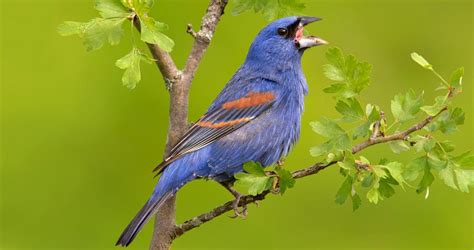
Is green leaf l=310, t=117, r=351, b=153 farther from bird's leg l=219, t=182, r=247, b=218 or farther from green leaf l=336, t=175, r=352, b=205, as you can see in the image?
bird's leg l=219, t=182, r=247, b=218

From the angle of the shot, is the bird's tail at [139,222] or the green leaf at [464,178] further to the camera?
the bird's tail at [139,222]

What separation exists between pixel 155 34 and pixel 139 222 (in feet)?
3.98

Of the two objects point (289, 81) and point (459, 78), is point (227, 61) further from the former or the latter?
point (459, 78)

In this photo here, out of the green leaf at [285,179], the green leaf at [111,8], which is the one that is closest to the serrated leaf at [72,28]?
the green leaf at [111,8]

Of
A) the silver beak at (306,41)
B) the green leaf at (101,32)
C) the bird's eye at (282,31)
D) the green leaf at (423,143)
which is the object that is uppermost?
the green leaf at (101,32)

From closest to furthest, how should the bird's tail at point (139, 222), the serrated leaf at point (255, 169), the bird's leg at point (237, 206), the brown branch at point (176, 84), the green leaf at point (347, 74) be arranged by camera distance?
the green leaf at point (347, 74) → the serrated leaf at point (255, 169) → the brown branch at point (176, 84) → the bird's leg at point (237, 206) → the bird's tail at point (139, 222)

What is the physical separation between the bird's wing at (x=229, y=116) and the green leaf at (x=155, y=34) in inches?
44.0

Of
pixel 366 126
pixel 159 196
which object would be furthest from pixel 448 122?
pixel 159 196

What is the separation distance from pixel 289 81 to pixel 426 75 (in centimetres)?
204

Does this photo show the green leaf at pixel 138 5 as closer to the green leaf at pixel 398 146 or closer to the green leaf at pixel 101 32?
the green leaf at pixel 101 32

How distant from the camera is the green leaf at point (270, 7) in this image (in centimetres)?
400

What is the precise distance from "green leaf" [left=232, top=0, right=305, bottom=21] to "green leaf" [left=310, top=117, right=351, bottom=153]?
0.71m

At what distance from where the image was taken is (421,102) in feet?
11.3

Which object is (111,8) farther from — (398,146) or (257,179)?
(398,146)
